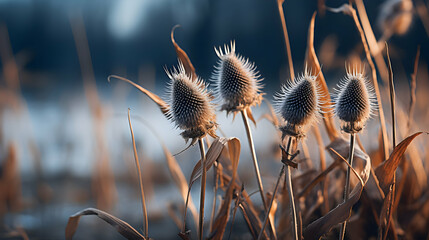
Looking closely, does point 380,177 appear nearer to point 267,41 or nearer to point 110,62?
point 267,41

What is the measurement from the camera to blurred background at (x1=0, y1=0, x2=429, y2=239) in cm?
219

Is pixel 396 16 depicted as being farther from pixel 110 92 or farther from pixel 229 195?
pixel 110 92

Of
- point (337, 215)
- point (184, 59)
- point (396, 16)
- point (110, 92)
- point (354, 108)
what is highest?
point (110, 92)

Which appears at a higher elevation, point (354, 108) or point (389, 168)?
point (354, 108)

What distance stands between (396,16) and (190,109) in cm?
116

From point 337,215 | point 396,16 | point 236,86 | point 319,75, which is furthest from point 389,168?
point 396,16

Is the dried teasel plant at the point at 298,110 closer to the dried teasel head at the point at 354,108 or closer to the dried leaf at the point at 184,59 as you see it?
the dried teasel head at the point at 354,108

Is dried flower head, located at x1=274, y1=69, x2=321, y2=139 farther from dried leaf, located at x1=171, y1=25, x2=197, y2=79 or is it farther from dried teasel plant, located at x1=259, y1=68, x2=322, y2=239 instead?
dried leaf, located at x1=171, y1=25, x2=197, y2=79

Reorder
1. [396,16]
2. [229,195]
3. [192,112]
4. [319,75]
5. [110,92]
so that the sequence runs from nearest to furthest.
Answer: [192,112]
[229,195]
[319,75]
[396,16]
[110,92]

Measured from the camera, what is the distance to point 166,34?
39.8ft

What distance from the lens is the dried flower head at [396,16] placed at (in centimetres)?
144

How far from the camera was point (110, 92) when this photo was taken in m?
8.95

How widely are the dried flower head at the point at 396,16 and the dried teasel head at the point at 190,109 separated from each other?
3.35 feet

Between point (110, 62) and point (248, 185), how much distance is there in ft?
34.5
